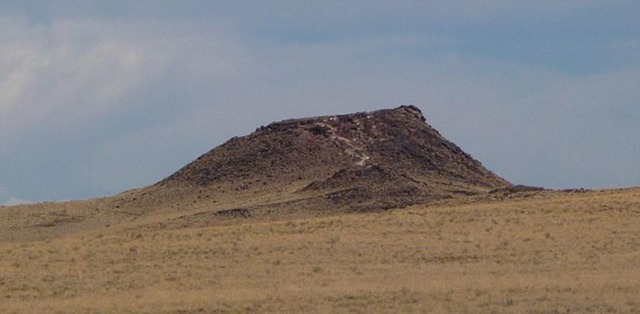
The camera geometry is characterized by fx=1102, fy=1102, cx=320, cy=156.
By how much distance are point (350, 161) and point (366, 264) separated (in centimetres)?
2765

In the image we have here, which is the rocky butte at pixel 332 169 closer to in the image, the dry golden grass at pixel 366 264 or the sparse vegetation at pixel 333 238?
the sparse vegetation at pixel 333 238

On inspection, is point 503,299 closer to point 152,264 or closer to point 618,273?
point 618,273

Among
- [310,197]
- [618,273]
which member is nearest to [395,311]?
[618,273]

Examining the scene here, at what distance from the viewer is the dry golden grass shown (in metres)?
25.0

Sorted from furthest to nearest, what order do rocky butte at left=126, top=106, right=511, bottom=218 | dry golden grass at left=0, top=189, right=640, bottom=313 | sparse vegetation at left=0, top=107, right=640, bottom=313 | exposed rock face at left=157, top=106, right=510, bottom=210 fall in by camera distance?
1. exposed rock face at left=157, top=106, right=510, bottom=210
2. rocky butte at left=126, top=106, right=511, bottom=218
3. sparse vegetation at left=0, top=107, right=640, bottom=313
4. dry golden grass at left=0, top=189, right=640, bottom=313

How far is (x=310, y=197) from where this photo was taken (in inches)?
2004

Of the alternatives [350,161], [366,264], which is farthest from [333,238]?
[350,161]

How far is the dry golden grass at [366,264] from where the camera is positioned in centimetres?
2505

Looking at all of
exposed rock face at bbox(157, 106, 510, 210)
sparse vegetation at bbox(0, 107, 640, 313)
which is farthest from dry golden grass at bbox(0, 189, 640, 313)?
exposed rock face at bbox(157, 106, 510, 210)

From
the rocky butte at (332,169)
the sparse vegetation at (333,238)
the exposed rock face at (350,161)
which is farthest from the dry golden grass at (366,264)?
the exposed rock face at (350,161)

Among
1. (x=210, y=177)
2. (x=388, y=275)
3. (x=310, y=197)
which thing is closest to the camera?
(x=388, y=275)

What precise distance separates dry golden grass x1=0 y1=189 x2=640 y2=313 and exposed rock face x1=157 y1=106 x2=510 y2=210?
7585 mm

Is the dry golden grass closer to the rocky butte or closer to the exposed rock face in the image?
the rocky butte

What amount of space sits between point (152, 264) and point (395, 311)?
11134 mm
